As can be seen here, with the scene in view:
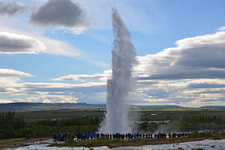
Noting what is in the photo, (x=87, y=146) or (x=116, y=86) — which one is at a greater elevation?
(x=116, y=86)

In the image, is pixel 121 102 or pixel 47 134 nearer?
pixel 121 102

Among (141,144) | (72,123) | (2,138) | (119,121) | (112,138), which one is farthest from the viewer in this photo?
(72,123)

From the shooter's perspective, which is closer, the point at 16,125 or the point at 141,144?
the point at 141,144

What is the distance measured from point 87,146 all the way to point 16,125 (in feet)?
132

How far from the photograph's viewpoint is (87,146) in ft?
127

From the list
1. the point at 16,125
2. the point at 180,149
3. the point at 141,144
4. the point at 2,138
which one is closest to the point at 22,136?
the point at 2,138

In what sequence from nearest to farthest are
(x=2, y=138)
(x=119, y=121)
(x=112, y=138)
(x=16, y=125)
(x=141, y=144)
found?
(x=141, y=144) → (x=112, y=138) → (x=119, y=121) → (x=2, y=138) → (x=16, y=125)

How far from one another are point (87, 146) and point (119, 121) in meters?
9.70

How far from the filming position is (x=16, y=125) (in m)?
72.5

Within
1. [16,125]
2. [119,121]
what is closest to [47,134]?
[16,125]

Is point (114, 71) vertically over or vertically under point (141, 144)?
over

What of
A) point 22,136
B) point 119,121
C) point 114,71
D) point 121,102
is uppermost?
point 114,71

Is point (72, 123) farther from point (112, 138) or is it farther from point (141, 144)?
point (141, 144)

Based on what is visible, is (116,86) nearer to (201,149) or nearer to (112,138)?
(112,138)
